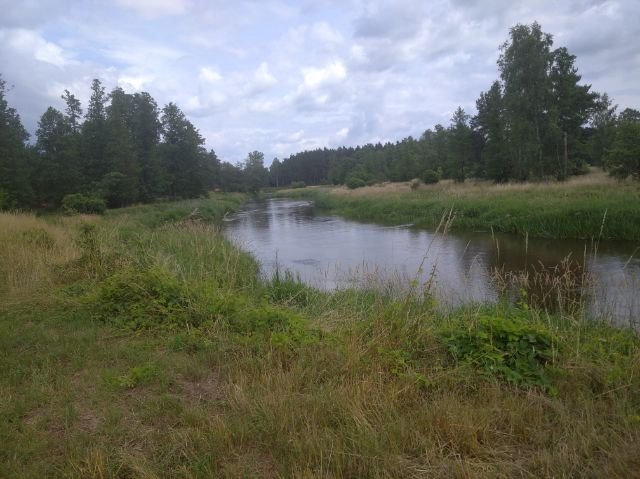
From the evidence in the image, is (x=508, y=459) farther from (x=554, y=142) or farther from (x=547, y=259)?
(x=554, y=142)

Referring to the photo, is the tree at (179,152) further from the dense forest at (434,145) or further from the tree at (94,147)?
the tree at (94,147)

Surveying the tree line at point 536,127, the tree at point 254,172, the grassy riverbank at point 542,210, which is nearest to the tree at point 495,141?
the tree line at point 536,127

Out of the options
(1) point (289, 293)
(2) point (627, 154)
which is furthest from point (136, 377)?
(2) point (627, 154)

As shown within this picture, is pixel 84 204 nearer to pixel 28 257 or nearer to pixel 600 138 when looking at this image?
pixel 28 257

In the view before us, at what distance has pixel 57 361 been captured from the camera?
420cm

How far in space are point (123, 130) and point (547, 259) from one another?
33.6 metres

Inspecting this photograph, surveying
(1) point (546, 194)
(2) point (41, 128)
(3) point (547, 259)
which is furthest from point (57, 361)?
(2) point (41, 128)

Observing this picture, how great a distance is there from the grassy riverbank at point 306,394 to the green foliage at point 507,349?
2 centimetres

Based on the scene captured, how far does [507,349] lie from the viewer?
3.90 meters

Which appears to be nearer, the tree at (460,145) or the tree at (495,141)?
the tree at (495,141)

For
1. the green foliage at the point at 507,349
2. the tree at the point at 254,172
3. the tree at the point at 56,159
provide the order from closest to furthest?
the green foliage at the point at 507,349
the tree at the point at 56,159
the tree at the point at 254,172

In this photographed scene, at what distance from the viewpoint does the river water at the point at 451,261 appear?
7805mm

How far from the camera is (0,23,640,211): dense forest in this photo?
86.3 ft

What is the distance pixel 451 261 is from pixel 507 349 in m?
10.1
